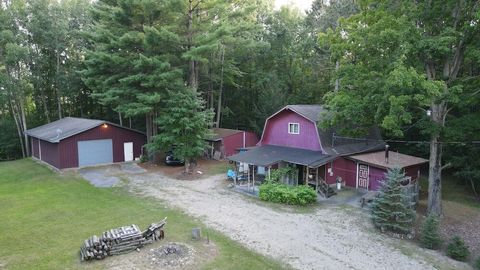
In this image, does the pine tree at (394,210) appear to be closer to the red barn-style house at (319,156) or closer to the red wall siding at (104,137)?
the red barn-style house at (319,156)

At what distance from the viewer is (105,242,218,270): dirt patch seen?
990 centimetres

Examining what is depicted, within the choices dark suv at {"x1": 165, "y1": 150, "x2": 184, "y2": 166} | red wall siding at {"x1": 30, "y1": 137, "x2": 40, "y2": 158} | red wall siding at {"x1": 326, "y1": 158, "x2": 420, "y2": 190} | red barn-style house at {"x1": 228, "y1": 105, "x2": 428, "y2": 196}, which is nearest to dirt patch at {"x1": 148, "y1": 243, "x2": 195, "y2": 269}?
red barn-style house at {"x1": 228, "y1": 105, "x2": 428, "y2": 196}

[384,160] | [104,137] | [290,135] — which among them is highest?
[290,135]

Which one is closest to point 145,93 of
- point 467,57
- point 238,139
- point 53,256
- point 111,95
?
point 111,95

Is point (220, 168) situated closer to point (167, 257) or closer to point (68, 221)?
point (68, 221)

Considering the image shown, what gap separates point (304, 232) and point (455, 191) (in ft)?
45.4

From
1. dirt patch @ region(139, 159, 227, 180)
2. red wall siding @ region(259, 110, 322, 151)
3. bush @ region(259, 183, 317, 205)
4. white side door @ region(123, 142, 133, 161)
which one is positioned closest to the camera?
bush @ region(259, 183, 317, 205)

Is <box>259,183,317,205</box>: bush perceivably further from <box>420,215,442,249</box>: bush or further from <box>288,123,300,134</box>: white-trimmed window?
<box>420,215,442,249</box>: bush

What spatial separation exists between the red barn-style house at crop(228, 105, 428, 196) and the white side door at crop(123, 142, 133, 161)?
1105 cm

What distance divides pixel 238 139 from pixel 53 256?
2046 cm

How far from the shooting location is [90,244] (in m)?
10.4

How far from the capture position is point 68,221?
1380 centimetres

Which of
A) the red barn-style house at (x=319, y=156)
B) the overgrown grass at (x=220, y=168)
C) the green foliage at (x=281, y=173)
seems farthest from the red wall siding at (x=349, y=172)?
the overgrown grass at (x=220, y=168)

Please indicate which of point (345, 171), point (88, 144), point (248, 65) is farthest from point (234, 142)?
point (88, 144)
